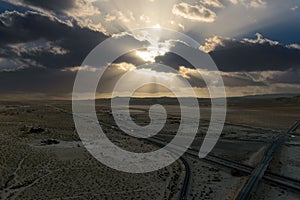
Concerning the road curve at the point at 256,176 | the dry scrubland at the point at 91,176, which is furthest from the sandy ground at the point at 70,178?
the road curve at the point at 256,176

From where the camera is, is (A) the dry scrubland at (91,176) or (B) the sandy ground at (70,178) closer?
(B) the sandy ground at (70,178)

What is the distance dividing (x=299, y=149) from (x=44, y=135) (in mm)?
27326

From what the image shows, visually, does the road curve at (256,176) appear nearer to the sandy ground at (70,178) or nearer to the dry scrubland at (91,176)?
the dry scrubland at (91,176)

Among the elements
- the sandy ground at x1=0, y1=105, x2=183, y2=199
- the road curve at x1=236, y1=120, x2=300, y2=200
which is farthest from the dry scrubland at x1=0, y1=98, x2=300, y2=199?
the road curve at x1=236, y1=120, x2=300, y2=200

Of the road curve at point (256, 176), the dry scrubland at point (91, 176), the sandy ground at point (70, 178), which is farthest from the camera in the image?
the dry scrubland at point (91, 176)

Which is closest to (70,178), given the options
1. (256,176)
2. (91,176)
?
(91,176)

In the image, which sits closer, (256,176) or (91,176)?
(91,176)

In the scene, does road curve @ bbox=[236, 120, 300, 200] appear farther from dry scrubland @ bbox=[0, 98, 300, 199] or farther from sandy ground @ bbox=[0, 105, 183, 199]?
sandy ground @ bbox=[0, 105, 183, 199]

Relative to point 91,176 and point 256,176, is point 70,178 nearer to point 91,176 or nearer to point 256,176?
point 91,176

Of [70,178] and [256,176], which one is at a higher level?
[256,176]

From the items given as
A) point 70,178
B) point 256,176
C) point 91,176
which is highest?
point 256,176

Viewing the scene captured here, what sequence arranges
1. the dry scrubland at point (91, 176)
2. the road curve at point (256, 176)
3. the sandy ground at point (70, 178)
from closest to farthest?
1. the road curve at point (256, 176)
2. the sandy ground at point (70, 178)
3. the dry scrubland at point (91, 176)

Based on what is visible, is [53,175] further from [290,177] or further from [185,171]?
[290,177]

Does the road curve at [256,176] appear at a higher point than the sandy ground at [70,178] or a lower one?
higher
